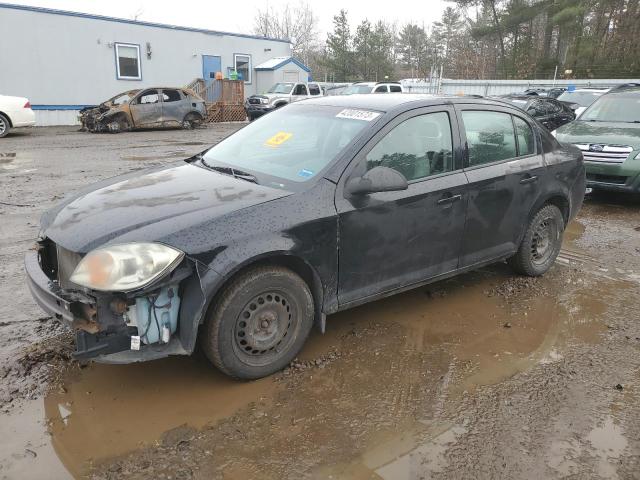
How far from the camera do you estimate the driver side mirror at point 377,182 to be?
3.27 m

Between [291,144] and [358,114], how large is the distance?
21.2 inches

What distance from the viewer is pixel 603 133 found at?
812cm

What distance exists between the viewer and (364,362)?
3.44 meters

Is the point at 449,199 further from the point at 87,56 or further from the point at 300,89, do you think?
the point at 87,56

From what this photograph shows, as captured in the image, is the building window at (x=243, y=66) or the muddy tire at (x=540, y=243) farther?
the building window at (x=243, y=66)

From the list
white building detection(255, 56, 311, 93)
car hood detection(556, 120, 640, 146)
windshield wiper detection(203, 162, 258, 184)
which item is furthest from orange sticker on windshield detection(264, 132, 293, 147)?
white building detection(255, 56, 311, 93)

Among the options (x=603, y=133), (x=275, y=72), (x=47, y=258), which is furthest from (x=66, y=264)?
(x=275, y=72)

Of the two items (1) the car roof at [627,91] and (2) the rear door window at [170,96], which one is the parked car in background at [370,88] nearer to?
(2) the rear door window at [170,96]

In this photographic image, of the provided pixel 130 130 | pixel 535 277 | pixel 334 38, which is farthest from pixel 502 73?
pixel 535 277

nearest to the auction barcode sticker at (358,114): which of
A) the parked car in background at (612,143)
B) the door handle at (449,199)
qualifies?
the door handle at (449,199)

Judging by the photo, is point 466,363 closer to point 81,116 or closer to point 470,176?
point 470,176

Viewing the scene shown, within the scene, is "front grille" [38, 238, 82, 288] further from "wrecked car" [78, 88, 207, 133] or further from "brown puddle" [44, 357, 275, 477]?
"wrecked car" [78, 88, 207, 133]

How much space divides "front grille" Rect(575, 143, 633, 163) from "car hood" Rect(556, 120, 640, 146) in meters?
0.08

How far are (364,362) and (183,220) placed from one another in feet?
4.97
